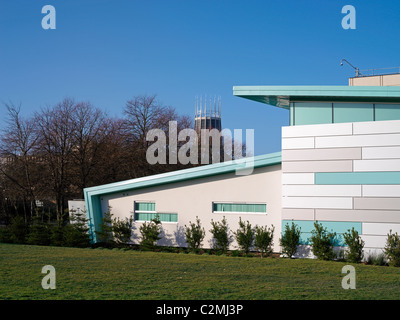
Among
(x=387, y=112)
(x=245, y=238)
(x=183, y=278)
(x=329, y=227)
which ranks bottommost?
(x=183, y=278)

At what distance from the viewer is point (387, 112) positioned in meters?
16.8

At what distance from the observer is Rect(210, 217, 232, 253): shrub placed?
62.9 ft

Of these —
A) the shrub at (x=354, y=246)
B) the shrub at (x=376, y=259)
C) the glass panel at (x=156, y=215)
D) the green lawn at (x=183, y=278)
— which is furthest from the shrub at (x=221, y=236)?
the shrub at (x=376, y=259)

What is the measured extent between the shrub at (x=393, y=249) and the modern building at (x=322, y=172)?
27 centimetres

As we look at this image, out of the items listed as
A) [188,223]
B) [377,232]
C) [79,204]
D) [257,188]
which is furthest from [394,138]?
[79,204]

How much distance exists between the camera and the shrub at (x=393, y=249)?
1555cm

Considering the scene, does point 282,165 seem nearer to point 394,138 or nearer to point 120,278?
point 394,138

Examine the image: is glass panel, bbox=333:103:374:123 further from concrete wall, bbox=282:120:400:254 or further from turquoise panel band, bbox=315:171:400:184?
turquoise panel band, bbox=315:171:400:184

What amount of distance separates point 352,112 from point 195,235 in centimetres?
787

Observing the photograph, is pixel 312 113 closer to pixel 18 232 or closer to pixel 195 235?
pixel 195 235

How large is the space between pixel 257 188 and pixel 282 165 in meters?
1.79

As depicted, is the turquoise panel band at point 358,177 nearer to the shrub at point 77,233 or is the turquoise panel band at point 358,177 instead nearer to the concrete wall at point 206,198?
the concrete wall at point 206,198

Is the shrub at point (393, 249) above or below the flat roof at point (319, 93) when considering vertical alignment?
below

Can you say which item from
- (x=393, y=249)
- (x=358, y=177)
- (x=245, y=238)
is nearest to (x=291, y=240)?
(x=245, y=238)
